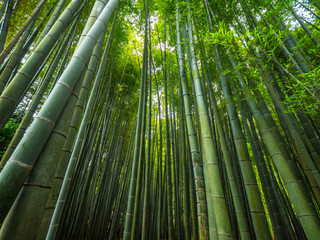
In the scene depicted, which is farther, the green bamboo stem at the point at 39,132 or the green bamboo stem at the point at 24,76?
the green bamboo stem at the point at 24,76

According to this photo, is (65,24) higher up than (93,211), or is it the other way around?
(65,24)

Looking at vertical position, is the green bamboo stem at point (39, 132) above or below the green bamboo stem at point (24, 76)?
below

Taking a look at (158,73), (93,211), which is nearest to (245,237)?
(93,211)

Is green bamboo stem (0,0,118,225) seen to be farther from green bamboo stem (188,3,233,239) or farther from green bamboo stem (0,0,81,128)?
green bamboo stem (188,3,233,239)

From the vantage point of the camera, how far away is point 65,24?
1.22m

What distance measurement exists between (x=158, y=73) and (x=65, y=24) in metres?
→ 4.28

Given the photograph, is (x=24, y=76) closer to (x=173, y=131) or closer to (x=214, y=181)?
(x=214, y=181)

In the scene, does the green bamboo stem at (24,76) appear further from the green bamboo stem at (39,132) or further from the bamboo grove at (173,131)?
the green bamboo stem at (39,132)

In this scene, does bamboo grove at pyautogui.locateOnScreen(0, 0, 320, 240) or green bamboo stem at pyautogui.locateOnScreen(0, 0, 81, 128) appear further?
green bamboo stem at pyautogui.locateOnScreen(0, 0, 81, 128)

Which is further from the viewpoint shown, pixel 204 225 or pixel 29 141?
pixel 204 225

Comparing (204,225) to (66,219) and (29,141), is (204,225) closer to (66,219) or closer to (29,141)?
(29,141)

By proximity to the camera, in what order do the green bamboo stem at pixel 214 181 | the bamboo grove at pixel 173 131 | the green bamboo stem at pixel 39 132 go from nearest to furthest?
the green bamboo stem at pixel 39 132, the bamboo grove at pixel 173 131, the green bamboo stem at pixel 214 181

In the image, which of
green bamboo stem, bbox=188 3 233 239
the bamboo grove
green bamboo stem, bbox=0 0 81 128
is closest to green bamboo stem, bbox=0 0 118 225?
the bamboo grove

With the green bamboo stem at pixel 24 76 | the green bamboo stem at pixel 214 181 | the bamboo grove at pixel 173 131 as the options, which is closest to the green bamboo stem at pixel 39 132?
the bamboo grove at pixel 173 131
